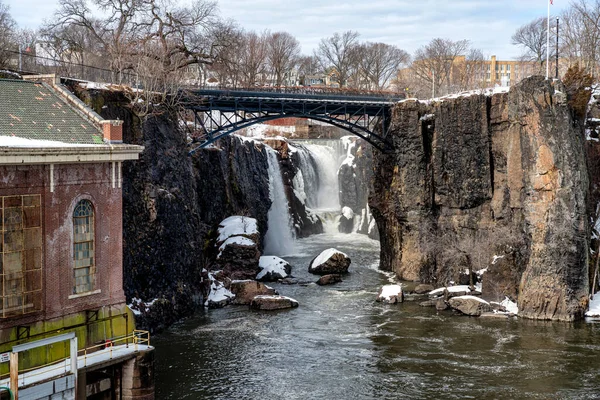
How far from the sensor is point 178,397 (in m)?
27.7

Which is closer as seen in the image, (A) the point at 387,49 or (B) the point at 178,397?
(B) the point at 178,397

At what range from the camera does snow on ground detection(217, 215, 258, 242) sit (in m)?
49.4

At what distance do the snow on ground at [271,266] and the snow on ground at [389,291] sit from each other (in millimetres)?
8347

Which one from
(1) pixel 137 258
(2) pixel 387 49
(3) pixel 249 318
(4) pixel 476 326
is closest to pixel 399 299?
(4) pixel 476 326

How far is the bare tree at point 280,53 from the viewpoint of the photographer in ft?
353

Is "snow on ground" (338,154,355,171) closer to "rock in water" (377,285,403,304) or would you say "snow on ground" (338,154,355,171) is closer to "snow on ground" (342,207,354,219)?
"snow on ground" (342,207,354,219)

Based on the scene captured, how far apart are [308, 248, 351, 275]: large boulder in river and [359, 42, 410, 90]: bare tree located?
63.5 meters

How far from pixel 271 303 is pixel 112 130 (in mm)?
18405

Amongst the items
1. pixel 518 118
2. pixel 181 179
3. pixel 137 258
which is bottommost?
pixel 137 258

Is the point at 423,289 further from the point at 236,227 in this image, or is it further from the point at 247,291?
the point at 236,227

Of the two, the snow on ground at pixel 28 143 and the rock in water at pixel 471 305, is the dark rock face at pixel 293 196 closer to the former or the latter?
the rock in water at pixel 471 305

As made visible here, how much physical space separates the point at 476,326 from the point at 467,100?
15.7 meters

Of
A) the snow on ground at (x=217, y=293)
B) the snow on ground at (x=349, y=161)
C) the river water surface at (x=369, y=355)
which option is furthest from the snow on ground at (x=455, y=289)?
the snow on ground at (x=349, y=161)

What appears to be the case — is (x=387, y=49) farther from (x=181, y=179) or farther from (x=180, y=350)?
(x=180, y=350)
